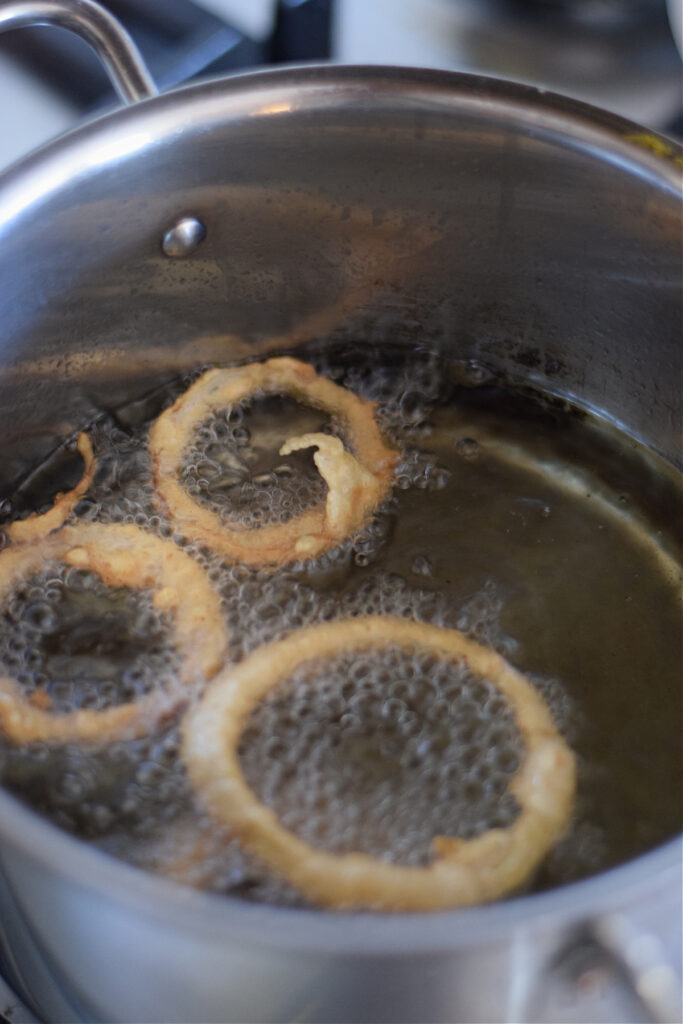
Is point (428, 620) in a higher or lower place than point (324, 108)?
lower

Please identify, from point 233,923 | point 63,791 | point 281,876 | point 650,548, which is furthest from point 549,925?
point 650,548

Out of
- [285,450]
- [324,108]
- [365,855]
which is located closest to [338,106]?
[324,108]

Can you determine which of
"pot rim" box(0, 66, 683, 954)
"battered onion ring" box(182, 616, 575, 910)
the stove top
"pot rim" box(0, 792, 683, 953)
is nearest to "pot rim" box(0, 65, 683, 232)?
"pot rim" box(0, 66, 683, 954)

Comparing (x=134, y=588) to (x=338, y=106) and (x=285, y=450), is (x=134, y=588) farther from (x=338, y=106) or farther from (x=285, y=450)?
(x=338, y=106)

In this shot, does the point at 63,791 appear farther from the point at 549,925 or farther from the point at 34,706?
the point at 549,925

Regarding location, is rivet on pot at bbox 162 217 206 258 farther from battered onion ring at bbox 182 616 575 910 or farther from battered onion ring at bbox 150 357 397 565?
battered onion ring at bbox 182 616 575 910

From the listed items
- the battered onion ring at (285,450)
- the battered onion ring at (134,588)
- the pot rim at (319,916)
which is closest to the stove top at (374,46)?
the battered onion ring at (285,450)
